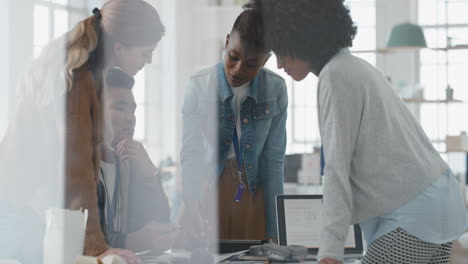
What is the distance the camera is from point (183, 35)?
6.86 ft

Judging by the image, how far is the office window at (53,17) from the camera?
1633mm

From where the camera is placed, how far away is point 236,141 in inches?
84.1

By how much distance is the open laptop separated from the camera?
1.88m

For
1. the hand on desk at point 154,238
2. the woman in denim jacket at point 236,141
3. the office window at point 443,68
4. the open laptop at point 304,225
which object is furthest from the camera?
the office window at point 443,68

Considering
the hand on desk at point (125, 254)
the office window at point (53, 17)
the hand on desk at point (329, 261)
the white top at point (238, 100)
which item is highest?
the office window at point (53, 17)

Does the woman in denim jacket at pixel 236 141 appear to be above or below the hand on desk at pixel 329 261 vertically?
above

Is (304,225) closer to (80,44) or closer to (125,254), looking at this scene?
(125,254)

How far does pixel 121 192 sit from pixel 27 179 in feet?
0.83

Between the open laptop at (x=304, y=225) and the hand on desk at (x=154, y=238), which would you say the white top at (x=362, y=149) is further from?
the hand on desk at (x=154, y=238)

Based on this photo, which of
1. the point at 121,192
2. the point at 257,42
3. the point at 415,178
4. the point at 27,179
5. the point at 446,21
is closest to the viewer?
the point at 415,178

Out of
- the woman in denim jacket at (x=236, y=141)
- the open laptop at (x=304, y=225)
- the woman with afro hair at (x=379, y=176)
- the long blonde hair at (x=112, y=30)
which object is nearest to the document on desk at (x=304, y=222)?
the open laptop at (x=304, y=225)

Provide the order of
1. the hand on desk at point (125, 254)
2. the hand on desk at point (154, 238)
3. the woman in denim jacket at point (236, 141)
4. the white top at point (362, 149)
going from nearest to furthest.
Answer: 1. the white top at point (362, 149)
2. the hand on desk at point (125, 254)
3. the hand on desk at point (154, 238)
4. the woman in denim jacket at point (236, 141)

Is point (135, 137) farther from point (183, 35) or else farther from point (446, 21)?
point (446, 21)

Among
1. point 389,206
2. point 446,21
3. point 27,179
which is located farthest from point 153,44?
point 446,21
